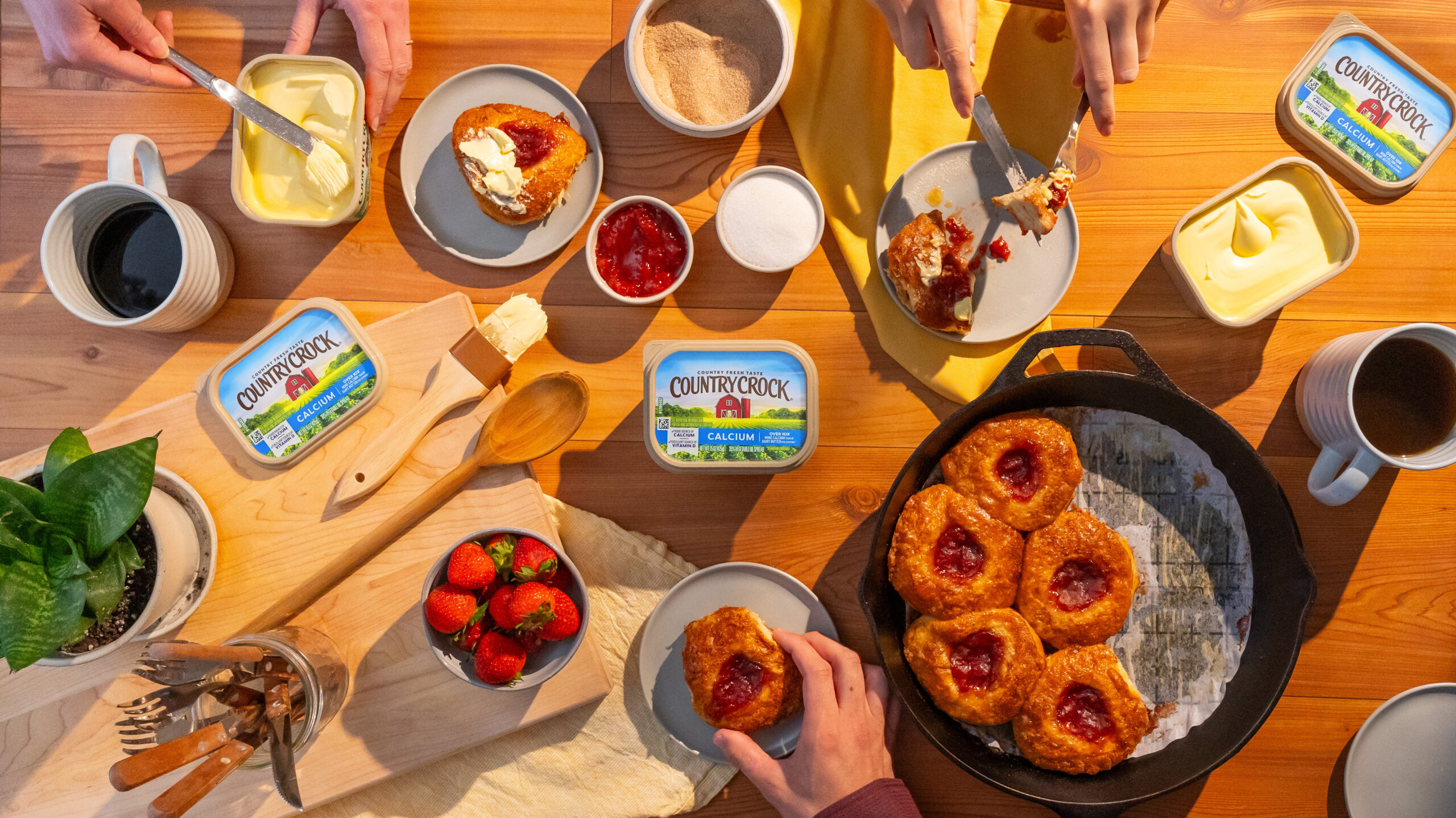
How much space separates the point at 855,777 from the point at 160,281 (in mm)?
1786

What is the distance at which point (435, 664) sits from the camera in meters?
1.61

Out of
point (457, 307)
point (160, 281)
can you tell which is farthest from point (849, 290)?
point (160, 281)

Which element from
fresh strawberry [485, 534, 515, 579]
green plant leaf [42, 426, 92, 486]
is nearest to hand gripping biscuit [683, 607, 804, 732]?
fresh strawberry [485, 534, 515, 579]

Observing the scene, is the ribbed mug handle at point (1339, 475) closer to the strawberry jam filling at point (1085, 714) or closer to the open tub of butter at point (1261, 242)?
the open tub of butter at point (1261, 242)

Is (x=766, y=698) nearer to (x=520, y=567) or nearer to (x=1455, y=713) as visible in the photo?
(x=520, y=567)

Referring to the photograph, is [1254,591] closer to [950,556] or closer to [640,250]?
[950,556]

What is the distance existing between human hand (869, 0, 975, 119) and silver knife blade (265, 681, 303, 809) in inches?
67.4

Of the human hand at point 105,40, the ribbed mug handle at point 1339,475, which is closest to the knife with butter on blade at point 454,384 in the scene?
the human hand at point 105,40

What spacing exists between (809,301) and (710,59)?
1.92 ft

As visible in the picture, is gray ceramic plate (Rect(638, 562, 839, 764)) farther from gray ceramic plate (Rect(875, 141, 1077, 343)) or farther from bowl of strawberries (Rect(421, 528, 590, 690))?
gray ceramic plate (Rect(875, 141, 1077, 343))

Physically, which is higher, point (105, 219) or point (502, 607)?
point (105, 219)

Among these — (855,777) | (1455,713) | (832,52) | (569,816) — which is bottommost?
Result: (569,816)

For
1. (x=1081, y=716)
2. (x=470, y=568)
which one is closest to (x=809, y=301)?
(x=470, y=568)

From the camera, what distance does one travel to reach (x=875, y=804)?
1.45 m
